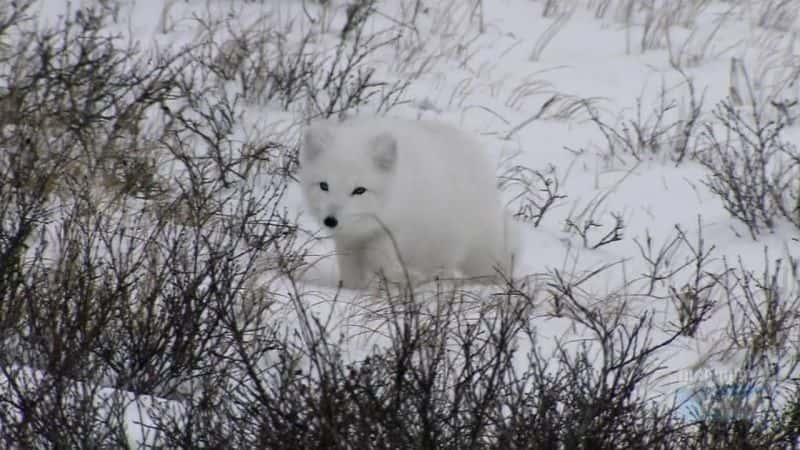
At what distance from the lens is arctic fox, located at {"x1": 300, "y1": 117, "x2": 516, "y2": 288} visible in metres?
5.77

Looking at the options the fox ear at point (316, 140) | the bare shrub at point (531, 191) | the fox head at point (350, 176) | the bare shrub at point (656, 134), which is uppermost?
the bare shrub at point (656, 134)

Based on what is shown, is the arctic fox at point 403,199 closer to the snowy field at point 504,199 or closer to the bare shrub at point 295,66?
the snowy field at point 504,199

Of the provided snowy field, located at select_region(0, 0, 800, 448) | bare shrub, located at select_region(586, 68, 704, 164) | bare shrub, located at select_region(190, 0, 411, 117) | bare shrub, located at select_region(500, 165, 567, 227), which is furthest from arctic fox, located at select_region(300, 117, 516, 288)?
bare shrub, located at select_region(190, 0, 411, 117)

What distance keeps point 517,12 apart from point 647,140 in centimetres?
306

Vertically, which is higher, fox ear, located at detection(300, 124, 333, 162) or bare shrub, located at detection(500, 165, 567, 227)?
bare shrub, located at detection(500, 165, 567, 227)

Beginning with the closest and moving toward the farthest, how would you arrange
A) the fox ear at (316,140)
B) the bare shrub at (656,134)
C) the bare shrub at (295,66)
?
the fox ear at (316,140) < the bare shrub at (656,134) < the bare shrub at (295,66)

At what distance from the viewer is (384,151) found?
227 inches

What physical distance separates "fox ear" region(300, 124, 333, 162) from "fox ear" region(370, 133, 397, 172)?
21cm

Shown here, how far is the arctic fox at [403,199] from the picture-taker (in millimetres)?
5766

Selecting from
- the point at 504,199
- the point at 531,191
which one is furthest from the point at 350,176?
the point at 504,199

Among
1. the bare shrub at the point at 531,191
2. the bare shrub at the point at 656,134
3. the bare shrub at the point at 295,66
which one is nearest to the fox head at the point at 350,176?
the bare shrub at the point at 531,191

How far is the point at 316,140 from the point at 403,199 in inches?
18.0

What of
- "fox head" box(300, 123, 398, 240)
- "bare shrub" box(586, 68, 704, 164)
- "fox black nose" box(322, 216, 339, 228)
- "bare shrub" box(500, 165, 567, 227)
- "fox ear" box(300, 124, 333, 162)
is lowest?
"fox black nose" box(322, 216, 339, 228)

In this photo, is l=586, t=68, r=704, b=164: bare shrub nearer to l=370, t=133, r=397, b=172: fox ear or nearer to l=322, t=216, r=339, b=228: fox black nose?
l=370, t=133, r=397, b=172: fox ear
